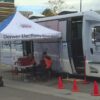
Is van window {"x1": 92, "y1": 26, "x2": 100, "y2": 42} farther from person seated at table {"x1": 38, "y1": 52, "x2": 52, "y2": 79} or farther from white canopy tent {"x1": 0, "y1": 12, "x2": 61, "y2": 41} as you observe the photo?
person seated at table {"x1": 38, "y1": 52, "x2": 52, "y2": 79}

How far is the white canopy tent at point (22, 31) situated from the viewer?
57.3 feet

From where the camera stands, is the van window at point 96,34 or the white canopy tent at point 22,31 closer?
the white canopy tent at point 22,31

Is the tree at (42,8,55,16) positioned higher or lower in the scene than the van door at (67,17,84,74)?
higher

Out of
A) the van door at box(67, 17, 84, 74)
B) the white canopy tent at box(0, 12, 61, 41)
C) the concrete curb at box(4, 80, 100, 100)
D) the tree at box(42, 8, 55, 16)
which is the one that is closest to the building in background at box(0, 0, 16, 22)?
the tree at box(42, 8, 55, 16)

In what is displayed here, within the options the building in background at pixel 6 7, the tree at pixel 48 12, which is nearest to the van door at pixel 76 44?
the tree at pixel 48 12

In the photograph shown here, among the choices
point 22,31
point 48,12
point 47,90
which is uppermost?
point 48,12

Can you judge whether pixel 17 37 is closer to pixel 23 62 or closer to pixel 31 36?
pixel 31 36

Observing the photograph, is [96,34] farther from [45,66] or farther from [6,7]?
[6,7]

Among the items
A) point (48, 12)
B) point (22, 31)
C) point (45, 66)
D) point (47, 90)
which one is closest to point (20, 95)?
point (47, 90)

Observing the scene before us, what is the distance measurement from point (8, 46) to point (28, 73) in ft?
11.7

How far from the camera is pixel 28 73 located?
21.4 meters

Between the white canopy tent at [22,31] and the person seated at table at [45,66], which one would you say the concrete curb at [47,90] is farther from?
the white canopy tent at [22,31]

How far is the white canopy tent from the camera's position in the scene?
17.5 metres

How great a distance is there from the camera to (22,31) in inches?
713
